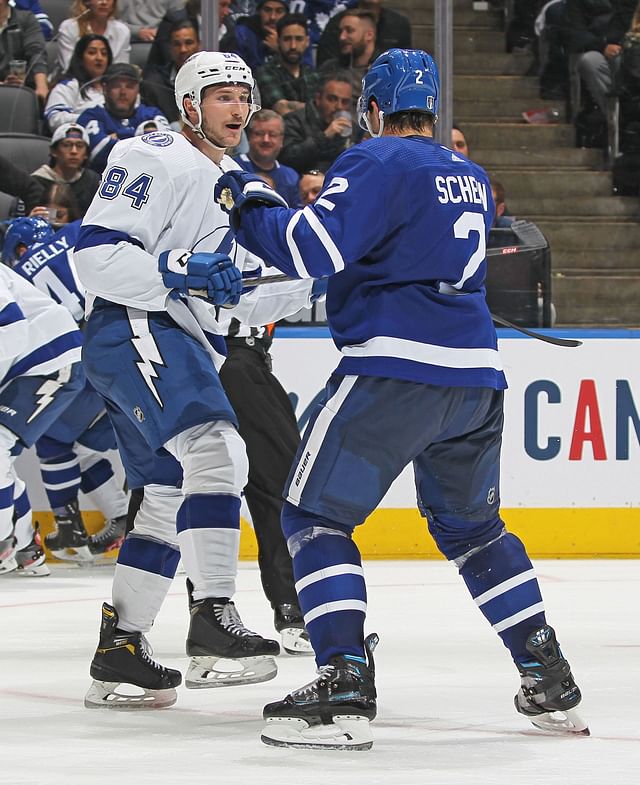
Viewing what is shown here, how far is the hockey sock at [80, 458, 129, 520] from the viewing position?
6.41 meters

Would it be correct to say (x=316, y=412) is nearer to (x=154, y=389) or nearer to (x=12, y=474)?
(x=154, y=389)

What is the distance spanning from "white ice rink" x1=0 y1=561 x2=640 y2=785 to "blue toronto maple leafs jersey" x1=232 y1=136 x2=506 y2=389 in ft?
2.26

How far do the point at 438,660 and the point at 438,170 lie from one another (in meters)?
1.54

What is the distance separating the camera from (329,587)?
2.81 m

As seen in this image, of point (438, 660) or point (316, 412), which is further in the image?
point (438, 660)

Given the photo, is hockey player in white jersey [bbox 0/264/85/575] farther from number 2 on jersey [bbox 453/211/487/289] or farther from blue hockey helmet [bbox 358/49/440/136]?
number 2 on jersey [bbox 453/211/487/289]

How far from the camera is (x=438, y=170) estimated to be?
9.44 feet

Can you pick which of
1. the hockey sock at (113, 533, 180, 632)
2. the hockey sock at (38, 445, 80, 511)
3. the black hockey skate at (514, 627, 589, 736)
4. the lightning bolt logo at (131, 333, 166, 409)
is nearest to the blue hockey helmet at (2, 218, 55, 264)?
the hockey sock at (38, 445, 80, 511)

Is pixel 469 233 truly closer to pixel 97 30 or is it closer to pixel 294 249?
pixel 294 249

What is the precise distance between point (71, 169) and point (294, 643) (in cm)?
347

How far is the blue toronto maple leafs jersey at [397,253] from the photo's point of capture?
2.78 m

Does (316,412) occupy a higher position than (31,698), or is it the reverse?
(316,412)

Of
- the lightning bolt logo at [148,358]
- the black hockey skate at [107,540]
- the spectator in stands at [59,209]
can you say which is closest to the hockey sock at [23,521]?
the black hockey skate at [107,540]

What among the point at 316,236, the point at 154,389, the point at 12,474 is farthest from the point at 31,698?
the point at 12,474
